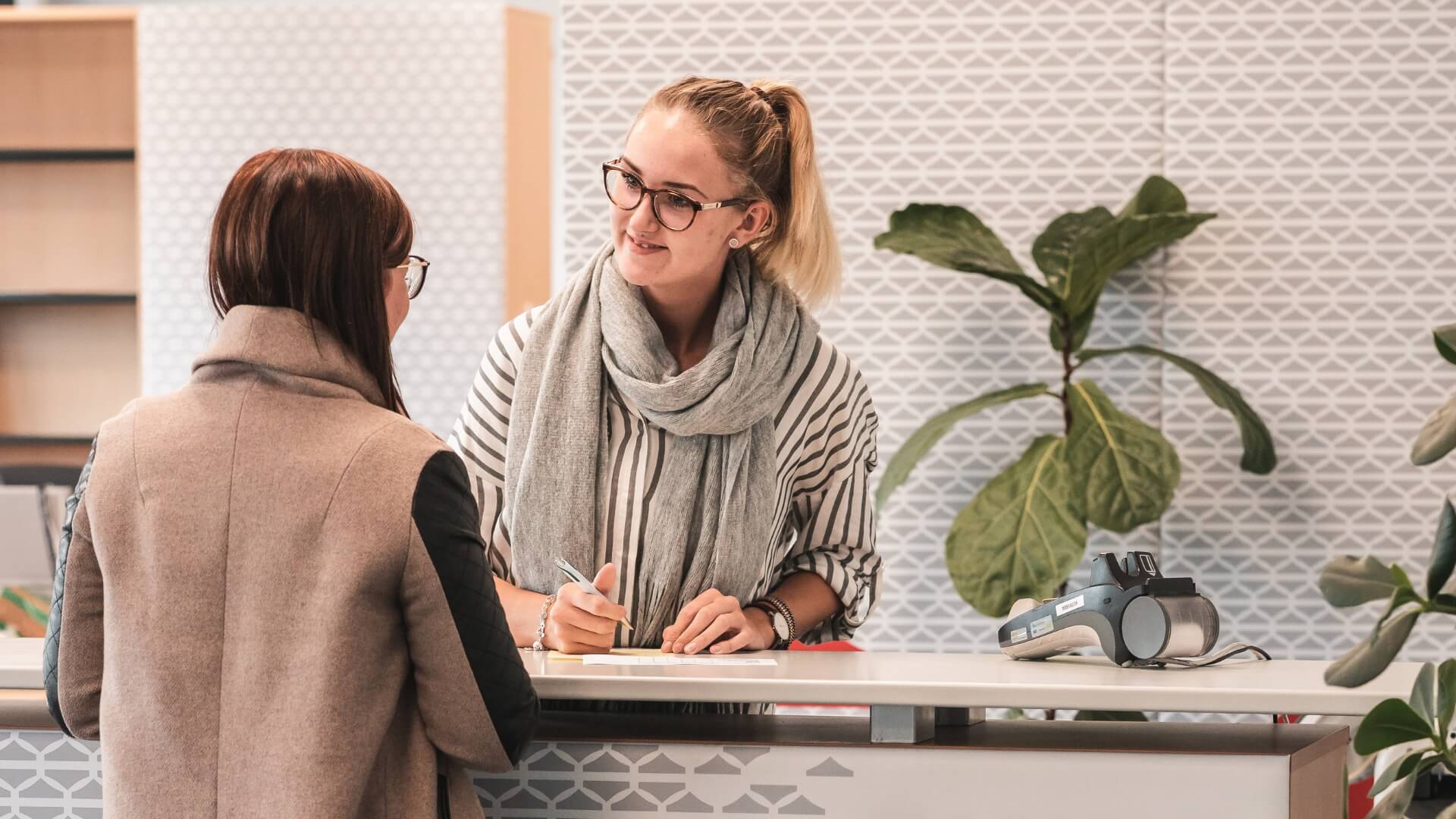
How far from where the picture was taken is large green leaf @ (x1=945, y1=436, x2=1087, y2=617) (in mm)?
3186

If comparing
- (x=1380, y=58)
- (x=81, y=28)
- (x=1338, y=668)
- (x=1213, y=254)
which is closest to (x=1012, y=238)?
(x=1213, y=254)

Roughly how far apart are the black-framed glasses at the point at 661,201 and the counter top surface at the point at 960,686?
0.66 meters

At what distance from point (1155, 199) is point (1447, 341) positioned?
2090 millimetres

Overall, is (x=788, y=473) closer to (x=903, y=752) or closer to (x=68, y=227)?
(x=903, y=752)

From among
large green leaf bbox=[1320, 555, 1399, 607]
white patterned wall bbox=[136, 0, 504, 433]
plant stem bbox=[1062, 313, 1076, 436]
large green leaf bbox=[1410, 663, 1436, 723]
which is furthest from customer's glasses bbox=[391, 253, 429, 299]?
white patterned wall bbox=[136, 0, 504, 433]

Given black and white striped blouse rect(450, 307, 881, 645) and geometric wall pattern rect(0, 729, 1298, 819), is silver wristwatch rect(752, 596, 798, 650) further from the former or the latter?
geometric wall pattern rect(0, 729, 1298, 819)

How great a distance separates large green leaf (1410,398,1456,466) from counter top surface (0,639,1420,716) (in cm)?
26

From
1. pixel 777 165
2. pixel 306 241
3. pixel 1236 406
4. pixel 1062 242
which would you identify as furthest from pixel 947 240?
pixel 306 241

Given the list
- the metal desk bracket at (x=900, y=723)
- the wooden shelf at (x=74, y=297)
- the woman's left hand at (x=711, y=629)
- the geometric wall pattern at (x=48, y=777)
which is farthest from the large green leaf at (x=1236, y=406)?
the wooden shelf at (x=74, y=297)

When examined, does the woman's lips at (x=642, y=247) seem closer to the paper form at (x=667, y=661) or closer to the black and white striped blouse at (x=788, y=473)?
the black and white striped blouse at (x=788, y=473)

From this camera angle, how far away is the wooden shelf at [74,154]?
4980 mm

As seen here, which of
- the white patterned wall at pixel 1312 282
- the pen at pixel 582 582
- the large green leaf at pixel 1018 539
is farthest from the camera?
the white patterned wall at pixel 1312 282

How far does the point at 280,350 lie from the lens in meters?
1.26

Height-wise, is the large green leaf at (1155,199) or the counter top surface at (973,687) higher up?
the large green leaf at (1155,199)
